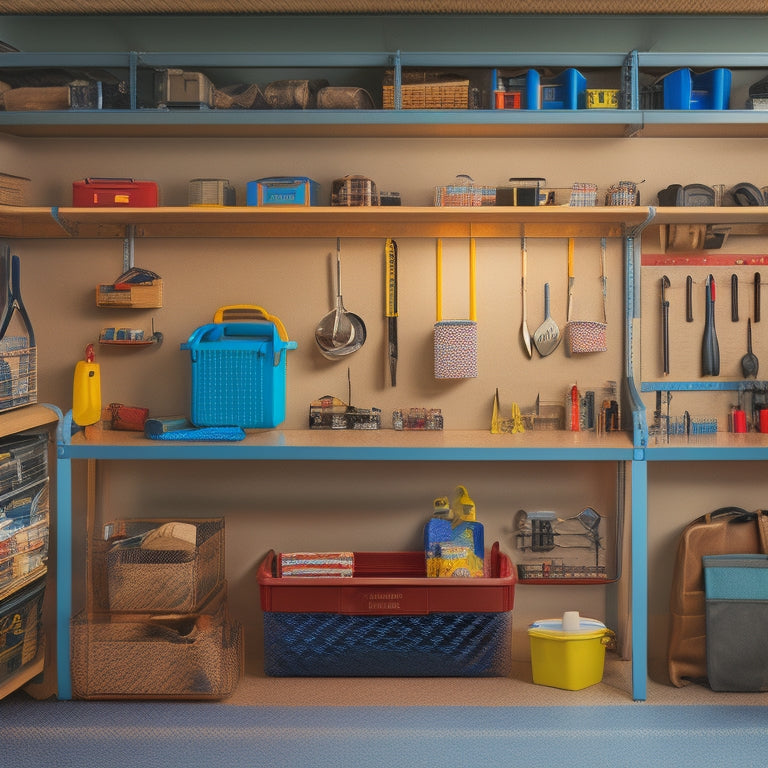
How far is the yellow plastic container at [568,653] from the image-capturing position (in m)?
3.55

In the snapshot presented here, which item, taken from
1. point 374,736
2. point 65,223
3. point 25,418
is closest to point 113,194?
point 65,223

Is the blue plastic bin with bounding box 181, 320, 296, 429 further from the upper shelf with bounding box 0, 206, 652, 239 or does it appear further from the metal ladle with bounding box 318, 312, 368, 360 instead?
the upper shelf with bounding box 0, 206, 652, 239

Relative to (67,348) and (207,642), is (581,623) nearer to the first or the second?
(207,642)

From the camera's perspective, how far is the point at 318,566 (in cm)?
365

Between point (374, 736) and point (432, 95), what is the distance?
246 cm

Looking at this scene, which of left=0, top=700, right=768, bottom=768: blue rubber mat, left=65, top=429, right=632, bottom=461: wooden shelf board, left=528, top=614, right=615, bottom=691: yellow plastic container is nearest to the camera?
left=0, top=700, right=768, bottom=768: blue rubber mat

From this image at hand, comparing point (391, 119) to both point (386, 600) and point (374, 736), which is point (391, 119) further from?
point (374, 736)

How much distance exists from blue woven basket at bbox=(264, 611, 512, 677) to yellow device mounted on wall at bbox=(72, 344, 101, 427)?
3.66ft

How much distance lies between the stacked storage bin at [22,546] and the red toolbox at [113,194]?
37.6 inches

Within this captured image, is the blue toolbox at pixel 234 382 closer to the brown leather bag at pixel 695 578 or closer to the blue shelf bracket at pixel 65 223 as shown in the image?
the blue shelf bracket at pixel 65 223

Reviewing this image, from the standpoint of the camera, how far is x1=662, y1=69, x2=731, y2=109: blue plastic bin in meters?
3.69

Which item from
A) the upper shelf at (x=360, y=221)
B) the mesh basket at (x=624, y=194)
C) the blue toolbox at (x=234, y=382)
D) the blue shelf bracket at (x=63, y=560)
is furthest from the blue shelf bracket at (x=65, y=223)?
the mesh basket at (x=624, y=194)

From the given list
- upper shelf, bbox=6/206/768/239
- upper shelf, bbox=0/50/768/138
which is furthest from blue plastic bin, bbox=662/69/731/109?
upper shelf, bbox=6/206/768/239

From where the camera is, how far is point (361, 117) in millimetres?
3656
